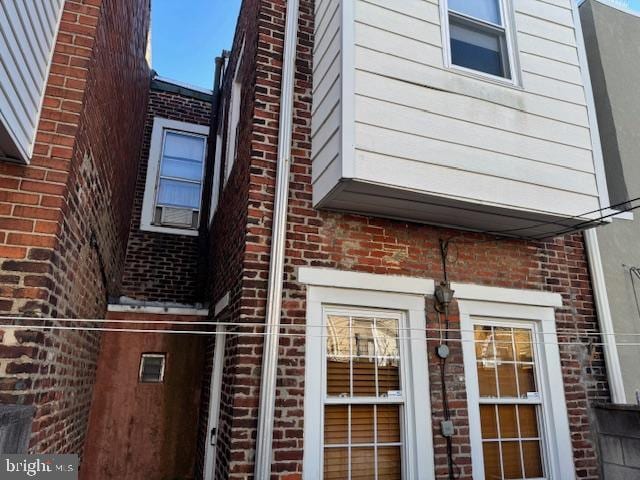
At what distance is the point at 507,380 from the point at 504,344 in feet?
1.05

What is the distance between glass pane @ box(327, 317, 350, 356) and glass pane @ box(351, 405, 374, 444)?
0.45 metres

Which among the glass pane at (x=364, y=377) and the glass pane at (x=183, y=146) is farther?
the glass pane at (x=183, y=146)

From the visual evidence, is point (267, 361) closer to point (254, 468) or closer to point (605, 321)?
point (254, 468)

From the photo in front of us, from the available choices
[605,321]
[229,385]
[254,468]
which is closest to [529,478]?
[605,321]

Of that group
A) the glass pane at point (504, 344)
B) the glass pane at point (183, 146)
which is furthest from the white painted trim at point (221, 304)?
the glass pane at point (183, 146)

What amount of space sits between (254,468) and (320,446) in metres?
0.51

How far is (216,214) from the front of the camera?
6.00 m

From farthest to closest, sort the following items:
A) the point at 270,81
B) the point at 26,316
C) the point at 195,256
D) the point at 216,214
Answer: the point at 195,256, the point at 216,214, the point at 270,81, the point at 26,316

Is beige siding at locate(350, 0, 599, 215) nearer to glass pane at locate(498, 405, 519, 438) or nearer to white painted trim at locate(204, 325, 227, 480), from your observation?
glass pane at locate(498, 405, 519, 438)

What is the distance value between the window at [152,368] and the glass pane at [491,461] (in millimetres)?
3368

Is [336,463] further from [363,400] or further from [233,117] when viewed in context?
[233,117]

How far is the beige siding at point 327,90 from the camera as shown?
11.7 ft

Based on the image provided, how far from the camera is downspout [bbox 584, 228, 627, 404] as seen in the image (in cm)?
429

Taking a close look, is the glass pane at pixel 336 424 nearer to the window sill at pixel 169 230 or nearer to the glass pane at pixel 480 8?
the glass pane at pixel 480 8
